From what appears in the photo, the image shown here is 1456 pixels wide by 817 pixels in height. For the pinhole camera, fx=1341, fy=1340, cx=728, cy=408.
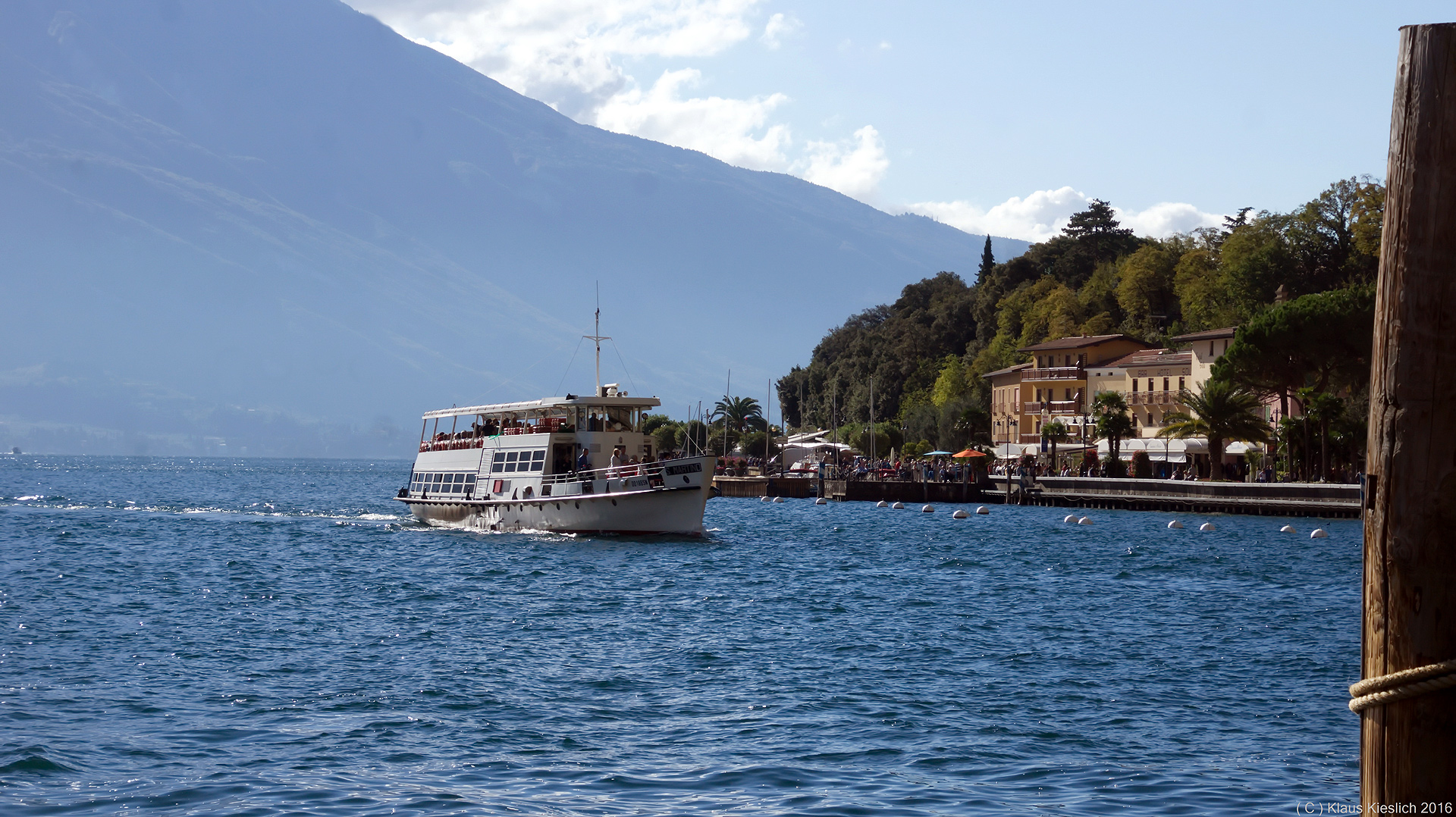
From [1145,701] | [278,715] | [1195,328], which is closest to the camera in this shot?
[278,715]

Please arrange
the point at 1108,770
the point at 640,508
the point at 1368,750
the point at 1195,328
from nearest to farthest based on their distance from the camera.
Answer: the point at 1368,750 < the point at 1108,770 < the point at 640,508 < the point at 1195,328

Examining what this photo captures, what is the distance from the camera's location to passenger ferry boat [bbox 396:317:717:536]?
4550 cm

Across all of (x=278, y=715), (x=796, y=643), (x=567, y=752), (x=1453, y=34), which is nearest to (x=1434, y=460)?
(x=1453, y=34)

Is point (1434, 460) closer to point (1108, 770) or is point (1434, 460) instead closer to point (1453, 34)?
point (1453, 34)

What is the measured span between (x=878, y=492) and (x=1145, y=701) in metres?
71.3

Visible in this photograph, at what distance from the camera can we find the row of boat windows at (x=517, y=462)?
1903 inches

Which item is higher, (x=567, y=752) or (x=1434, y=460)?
(x=1434, y=460)

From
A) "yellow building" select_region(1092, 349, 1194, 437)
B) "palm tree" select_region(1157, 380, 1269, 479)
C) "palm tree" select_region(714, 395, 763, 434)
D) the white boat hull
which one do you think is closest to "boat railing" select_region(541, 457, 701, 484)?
the white boat hull

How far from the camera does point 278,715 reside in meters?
16.3

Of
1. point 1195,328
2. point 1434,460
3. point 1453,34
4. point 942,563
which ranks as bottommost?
point 942,563

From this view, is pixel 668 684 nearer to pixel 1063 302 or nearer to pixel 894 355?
pixel 1063 302

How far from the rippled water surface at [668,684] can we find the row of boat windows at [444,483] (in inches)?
414

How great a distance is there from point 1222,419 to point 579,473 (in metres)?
42.0

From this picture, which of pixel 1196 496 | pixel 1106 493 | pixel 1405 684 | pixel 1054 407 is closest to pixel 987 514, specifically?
pixel 1106 493
